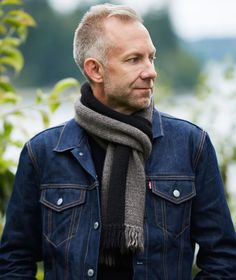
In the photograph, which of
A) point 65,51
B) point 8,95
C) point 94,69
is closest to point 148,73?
point 94,69

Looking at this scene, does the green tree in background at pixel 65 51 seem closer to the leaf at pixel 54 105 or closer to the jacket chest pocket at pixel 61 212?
the leaf at pixel 54 105

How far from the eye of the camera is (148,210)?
3283 mm

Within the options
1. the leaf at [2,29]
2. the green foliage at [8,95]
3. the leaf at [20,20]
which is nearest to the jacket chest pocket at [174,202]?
the green foliage at [8,95]

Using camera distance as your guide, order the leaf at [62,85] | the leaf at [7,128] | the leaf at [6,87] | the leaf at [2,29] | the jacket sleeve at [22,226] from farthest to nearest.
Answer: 1. the leaf at [2,29]
2. the leaf at [6,87]
3. the leaf at [7,128]
4. the leaf at [62,85]
5. the jacket sleeve at [22,226]

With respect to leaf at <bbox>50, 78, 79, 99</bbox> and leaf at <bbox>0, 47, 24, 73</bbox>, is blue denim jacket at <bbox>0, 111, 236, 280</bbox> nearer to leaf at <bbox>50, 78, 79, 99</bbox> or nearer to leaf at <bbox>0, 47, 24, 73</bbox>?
leaf at <bbox>50, 78, 79, 99</bbox>

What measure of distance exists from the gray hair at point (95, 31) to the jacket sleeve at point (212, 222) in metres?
0.55

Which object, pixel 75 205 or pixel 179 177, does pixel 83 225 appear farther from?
pixel 179 177

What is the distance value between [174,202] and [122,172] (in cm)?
23

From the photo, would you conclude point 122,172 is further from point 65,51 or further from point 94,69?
point 65,51

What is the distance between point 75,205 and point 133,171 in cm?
26

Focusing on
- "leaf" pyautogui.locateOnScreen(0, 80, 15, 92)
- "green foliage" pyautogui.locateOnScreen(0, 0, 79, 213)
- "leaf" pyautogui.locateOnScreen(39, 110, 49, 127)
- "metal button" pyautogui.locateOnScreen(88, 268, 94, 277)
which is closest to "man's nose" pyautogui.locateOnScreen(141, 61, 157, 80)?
"metal button" pyautogui.locateOnScreen(88, 268, 94, 277)

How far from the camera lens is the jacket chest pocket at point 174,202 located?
327cm

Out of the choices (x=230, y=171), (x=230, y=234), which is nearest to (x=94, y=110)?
(x=230, y=234)

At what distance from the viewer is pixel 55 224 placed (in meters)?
3.36
